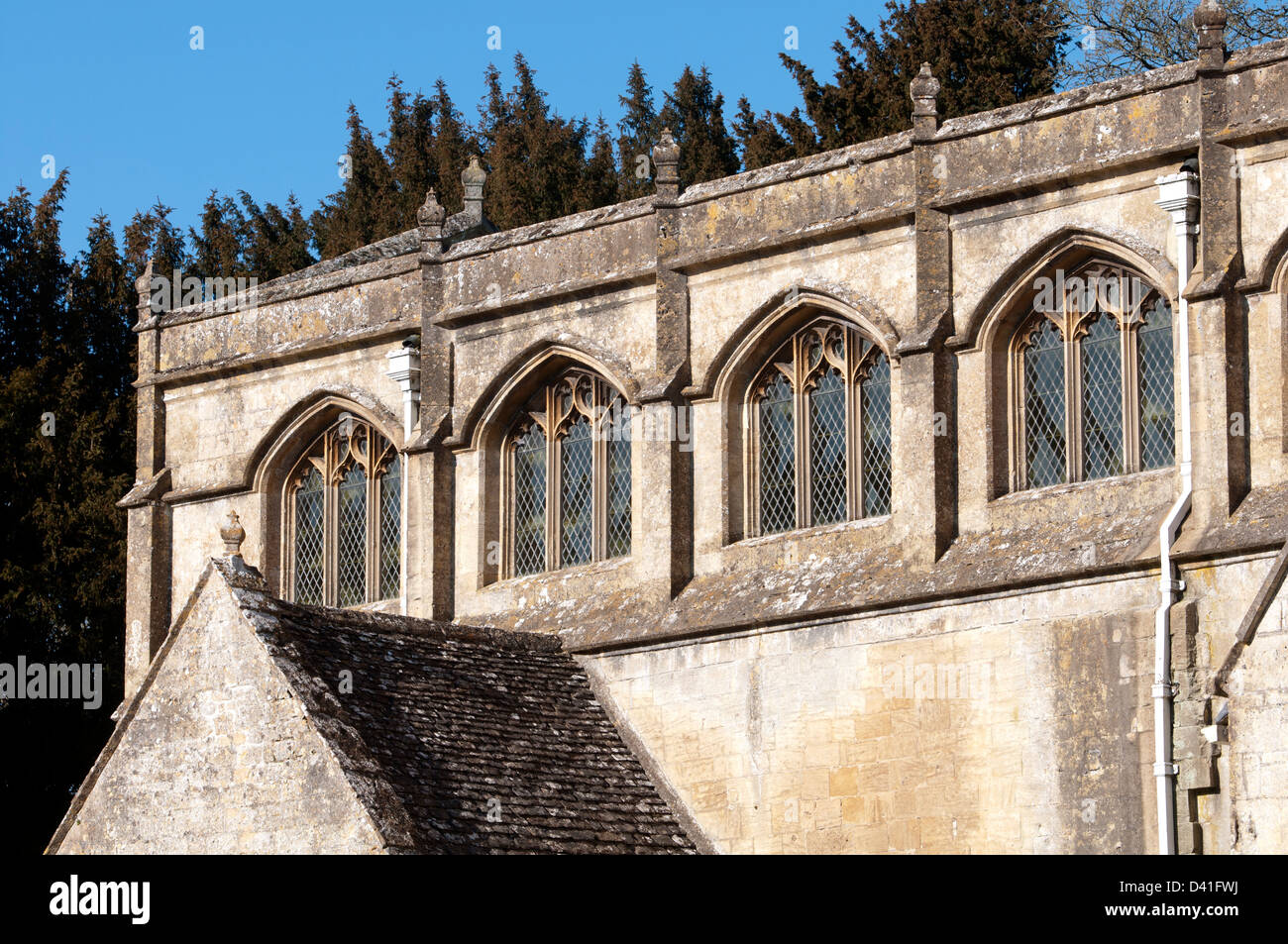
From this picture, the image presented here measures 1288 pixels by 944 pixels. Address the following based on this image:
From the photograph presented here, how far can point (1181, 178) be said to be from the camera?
21.2 metres

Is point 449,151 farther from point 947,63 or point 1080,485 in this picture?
point 1080,485

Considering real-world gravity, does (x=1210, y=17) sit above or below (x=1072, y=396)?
above

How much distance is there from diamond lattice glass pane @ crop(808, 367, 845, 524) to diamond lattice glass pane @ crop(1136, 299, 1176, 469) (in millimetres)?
3141

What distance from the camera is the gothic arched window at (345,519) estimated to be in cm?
2705

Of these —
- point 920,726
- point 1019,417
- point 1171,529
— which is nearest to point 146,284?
point 1019,417

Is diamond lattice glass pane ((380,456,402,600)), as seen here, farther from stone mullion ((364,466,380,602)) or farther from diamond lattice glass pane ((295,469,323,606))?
diamond lattice glass pane ((295,469,323,606))

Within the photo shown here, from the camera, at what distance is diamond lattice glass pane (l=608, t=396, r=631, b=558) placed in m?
25.3

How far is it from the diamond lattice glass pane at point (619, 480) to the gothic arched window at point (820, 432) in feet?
4.89

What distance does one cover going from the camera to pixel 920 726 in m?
21.8

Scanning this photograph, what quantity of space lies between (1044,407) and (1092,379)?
541 millimetres

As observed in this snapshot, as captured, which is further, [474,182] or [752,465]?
[474,182]
